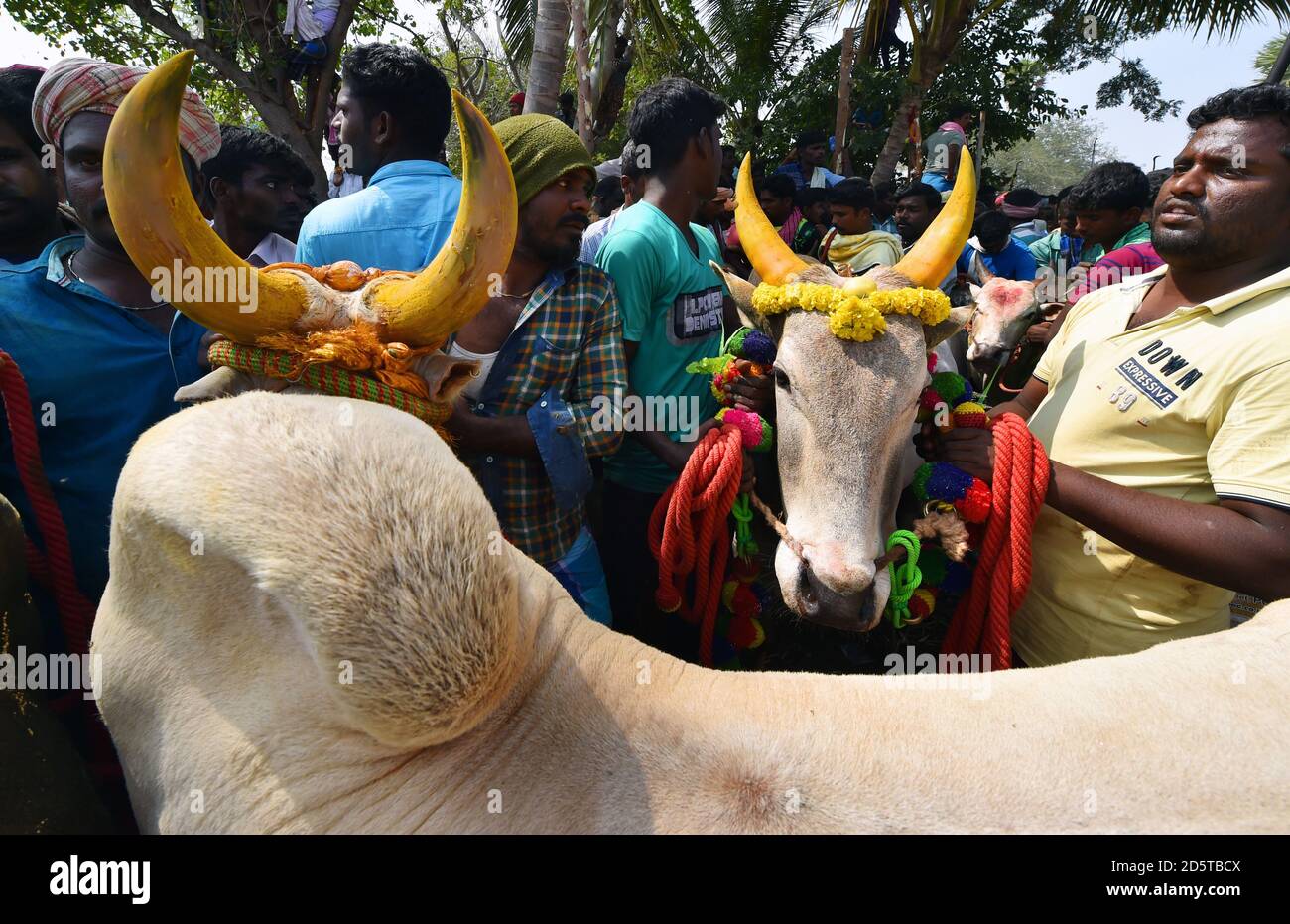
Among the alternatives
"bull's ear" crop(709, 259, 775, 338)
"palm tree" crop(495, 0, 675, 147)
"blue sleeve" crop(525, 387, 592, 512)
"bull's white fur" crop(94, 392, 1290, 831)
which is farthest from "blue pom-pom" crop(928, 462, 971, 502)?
"palm tree" crop(495, 0, 675, 147)

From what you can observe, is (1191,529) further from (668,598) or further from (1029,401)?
(668,598)

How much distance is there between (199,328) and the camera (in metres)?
1.94

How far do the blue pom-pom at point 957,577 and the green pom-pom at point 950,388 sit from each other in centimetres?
55

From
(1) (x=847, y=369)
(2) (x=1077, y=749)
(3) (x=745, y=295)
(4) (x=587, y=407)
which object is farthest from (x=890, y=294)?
(2) (x=1077, y=749)

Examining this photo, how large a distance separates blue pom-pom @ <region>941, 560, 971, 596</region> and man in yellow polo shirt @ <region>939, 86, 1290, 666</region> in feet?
0.63

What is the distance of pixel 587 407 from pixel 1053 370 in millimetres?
1634

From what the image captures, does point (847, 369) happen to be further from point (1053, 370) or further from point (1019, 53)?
point (1019, 53)

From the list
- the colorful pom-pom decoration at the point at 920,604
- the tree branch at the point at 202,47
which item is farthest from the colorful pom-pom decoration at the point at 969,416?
the tree branch at the point at 202,47

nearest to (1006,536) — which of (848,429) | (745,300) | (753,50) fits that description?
(848,429)

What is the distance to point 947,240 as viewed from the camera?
2611mm

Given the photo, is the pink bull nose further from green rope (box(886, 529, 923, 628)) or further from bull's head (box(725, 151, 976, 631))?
green rope (box(886, 529, 923, 628))

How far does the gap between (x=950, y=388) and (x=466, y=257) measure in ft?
5.84

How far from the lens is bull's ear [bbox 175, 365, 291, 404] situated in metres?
1.52

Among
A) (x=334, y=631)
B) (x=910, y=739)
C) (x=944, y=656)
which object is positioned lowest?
Answer: (x=944, y=656)
